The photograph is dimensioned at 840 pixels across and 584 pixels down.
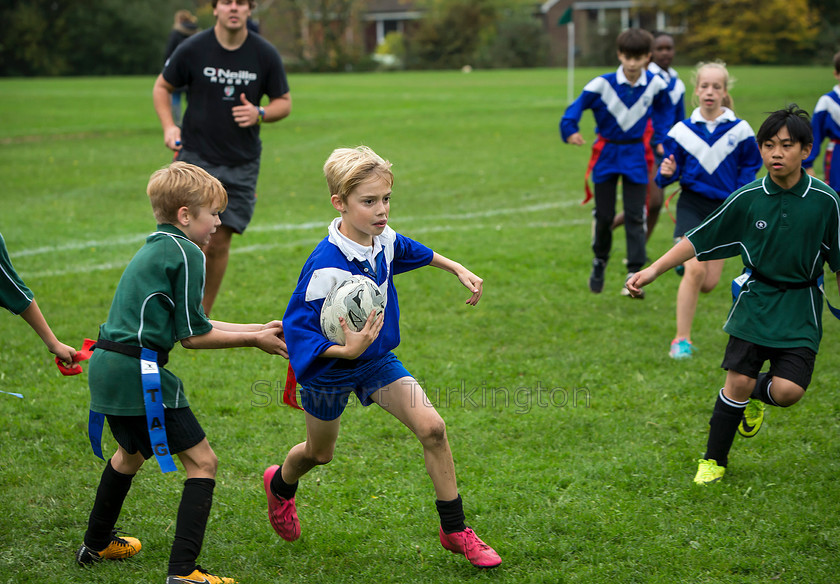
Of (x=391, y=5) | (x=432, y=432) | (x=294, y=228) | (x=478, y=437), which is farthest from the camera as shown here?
(x=391, y=5)

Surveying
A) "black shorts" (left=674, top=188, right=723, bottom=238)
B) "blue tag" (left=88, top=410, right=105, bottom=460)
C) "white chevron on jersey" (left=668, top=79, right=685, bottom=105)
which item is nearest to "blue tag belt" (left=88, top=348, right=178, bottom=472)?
"blue tag" (left=88, top=410, right=105, bottom=460)

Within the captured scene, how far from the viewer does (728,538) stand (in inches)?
150

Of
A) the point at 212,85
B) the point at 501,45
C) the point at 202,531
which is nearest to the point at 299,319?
the point at 202,531

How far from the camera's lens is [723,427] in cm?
434

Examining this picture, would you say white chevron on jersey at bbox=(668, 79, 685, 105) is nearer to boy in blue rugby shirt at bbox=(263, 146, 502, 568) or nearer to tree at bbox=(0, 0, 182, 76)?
boy in blue rugby shirt at bbox=(263, 146, 502, 568)

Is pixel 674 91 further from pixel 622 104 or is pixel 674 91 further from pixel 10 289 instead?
pixel 10 289

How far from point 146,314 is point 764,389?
2.95m

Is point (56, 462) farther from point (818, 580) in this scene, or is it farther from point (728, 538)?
point (818, 580)

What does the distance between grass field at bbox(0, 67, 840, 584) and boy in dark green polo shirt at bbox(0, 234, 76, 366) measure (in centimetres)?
89

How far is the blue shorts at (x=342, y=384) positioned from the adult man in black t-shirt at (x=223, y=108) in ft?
9.85

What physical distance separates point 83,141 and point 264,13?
43598mm

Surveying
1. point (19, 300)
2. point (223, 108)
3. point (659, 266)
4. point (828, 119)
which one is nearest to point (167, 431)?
point (19, 300)

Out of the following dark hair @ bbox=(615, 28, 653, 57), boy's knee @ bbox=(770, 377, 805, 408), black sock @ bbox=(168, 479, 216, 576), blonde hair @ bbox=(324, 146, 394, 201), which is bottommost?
black sock @ bbox=(168, 479, 216, 576)

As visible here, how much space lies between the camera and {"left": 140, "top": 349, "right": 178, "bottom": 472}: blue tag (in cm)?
323
